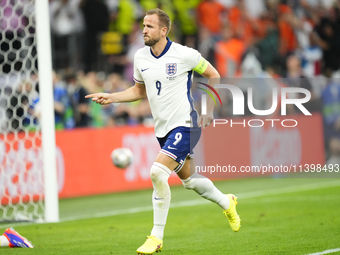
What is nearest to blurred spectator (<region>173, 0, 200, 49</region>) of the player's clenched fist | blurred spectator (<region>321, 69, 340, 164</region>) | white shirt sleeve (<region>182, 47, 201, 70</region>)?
blurred spectator (<region>321, 69, 340, 164</region>)

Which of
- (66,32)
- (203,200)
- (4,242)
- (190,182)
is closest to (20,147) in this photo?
(203,200)

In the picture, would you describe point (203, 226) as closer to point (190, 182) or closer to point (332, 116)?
point (190, 182)

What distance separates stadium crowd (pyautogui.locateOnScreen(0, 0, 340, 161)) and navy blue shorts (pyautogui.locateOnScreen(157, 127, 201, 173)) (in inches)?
273

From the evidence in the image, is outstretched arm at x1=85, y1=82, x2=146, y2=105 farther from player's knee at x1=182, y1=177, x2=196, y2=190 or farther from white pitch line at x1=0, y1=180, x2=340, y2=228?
white pitch line at x1=0, y1=180, x2=340, y2=228

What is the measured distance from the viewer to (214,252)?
620cm

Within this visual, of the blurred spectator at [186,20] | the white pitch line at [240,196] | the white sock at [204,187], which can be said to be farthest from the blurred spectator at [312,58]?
the white sock at [204,187]

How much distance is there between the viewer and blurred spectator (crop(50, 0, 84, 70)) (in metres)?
14.7

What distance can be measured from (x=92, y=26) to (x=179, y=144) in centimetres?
960

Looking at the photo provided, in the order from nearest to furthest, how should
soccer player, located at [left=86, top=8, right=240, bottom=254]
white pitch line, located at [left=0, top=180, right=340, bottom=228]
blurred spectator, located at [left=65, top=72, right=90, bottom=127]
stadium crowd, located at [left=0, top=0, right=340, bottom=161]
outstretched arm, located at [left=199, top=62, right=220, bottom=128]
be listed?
soccer player, located at [left=86, top=8, right=240, bottom=254], outstretched arm, located at [left=199, top=62, right=220, bottom=128], white pitch line, located at [left=0, top=180, right=340, bottom=228], blurred spectator, located at [left=65, top=72, right=90, bottom=127], stadium crowd, located at [left=0, top=0, right=340, bottom=161]

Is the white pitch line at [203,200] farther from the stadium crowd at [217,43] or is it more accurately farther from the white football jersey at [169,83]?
the white football jersey at [169,83]

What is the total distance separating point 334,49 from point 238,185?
18.5 feet

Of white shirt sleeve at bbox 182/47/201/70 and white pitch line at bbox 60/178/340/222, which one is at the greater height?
white shirt sleeve at bbox 182/47/201/70

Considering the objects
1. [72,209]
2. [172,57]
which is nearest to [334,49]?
[72,209]

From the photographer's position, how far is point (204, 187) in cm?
643
